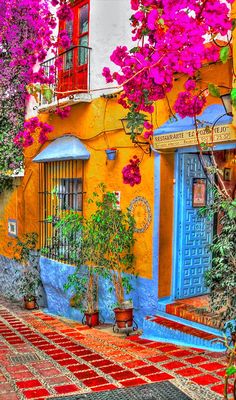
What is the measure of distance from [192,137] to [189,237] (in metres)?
1.94

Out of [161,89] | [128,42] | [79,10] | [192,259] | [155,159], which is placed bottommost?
[192,259]

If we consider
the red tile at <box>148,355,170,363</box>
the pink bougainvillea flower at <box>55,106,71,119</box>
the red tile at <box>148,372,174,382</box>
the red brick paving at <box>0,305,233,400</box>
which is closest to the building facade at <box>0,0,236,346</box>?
the pink bougainvillea flower at <box>55,106,71,119</box>

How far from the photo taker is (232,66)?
6133mm

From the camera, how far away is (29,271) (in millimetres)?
11297

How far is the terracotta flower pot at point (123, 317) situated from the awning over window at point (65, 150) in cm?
324

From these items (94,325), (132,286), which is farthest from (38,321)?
(132,286)

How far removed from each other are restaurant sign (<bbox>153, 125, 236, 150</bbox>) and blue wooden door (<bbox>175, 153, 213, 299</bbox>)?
0.55 meters

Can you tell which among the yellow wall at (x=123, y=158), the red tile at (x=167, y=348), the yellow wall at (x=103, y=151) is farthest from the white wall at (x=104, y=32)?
the red tile at (x=167, y=348)

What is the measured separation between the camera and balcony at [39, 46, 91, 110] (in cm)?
932

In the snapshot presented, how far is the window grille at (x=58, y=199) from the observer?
9945 mm

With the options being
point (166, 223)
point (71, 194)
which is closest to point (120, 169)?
point (166, 223)

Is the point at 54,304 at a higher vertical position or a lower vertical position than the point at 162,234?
lower

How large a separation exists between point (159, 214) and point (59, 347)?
2.59 meters

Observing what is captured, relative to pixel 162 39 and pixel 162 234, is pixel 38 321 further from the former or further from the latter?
pixel 162 39
